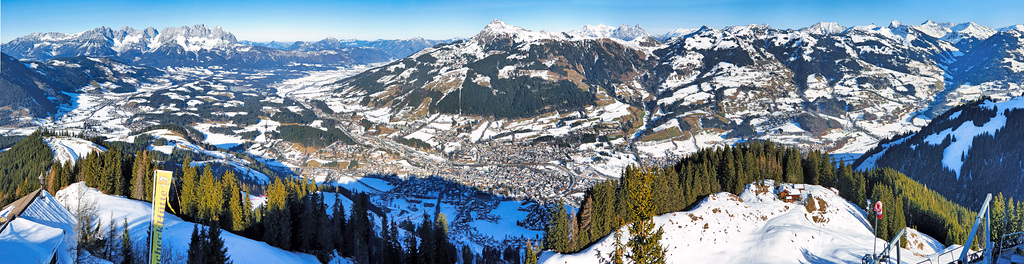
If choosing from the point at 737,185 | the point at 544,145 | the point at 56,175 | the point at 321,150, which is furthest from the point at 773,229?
the point at 321,150

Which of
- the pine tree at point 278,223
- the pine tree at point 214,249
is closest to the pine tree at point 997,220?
the pine tree at point 214,249

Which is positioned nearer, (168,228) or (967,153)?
(168,228)

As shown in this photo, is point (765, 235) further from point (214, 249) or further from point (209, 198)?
point (209, 198)

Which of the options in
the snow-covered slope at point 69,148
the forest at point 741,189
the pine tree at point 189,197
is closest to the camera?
the forest at point 741,189

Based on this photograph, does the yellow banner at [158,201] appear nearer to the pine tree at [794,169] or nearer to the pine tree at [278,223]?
the pine tree at [278,223]

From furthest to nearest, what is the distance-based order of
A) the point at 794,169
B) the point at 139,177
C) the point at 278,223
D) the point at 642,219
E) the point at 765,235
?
the point at 794,169 < the point at 139,177 < the point at 278,223 < the point at 765,235 < the point at 642,219

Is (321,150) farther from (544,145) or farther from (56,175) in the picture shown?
(56,175)

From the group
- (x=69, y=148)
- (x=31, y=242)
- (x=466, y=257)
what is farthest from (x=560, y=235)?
(x=69, y=148)
